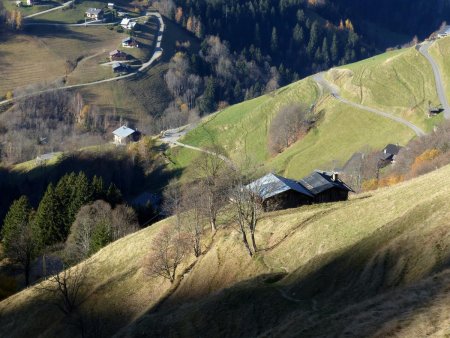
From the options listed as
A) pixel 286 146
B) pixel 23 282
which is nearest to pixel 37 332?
pixel 23 282

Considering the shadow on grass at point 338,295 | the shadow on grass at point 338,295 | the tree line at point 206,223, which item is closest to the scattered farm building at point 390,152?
the tree line at point 206,223

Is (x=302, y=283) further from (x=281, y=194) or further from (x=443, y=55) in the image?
(x=443, y=55)

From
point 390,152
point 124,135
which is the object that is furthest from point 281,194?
point 124,135

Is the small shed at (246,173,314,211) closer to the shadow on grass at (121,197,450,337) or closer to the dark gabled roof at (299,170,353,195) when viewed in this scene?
the dark gabled roof at (299,170,353,195)

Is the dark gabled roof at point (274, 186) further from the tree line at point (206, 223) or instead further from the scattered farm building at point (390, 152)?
the scattered farm building at point (390, 152)

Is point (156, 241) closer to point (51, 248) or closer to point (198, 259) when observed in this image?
point (198, 259)

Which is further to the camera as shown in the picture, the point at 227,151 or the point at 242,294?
the point at 227,151
